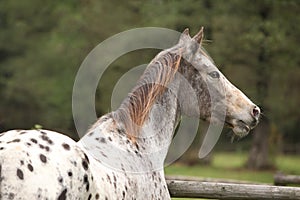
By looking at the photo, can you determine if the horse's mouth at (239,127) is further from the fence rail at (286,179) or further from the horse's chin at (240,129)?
the fence rail at (286,179)

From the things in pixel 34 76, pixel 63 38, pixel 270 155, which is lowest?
pixel 270 155

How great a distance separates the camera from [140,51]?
82.5ft

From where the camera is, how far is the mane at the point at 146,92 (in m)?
4.91

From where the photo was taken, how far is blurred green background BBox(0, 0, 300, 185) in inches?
920

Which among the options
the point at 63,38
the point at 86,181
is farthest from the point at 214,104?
the point at 63,38

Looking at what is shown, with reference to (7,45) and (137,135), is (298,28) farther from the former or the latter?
(137,135)

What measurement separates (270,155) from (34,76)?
12968mm

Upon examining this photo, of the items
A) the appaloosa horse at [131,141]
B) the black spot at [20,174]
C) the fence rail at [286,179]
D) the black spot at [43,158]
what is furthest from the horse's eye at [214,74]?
the fence rail at [286,179]

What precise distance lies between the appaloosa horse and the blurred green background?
12.4 m

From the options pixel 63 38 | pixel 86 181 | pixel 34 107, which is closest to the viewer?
pixel 86 181

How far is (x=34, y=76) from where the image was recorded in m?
31.4

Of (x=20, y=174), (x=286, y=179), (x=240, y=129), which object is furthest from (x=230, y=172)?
(x=20, y=174)

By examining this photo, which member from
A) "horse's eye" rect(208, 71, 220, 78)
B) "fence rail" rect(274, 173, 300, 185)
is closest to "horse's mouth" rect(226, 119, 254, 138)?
"horse's eye" rect(208, 71, 220, 78)

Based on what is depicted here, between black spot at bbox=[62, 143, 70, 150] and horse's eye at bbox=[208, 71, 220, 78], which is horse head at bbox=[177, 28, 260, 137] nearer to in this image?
horse's eye at bbox=[208, 71, 220, 78]
